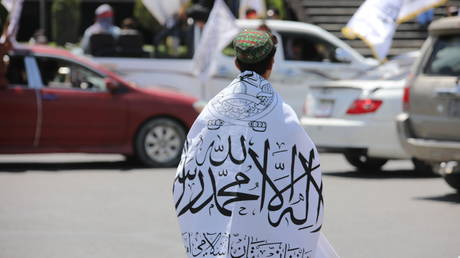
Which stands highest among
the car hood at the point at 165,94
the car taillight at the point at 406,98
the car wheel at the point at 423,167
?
the car taillight at the point at 406,98

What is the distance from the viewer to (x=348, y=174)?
45.3 ft

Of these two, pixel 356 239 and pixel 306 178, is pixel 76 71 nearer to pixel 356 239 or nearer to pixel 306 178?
pixel 356 239

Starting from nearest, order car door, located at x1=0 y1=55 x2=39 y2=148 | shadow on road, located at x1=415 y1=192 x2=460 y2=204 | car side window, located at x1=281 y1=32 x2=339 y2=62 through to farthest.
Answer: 1. shadow on road, located at x1=415 y1=192 x2=460 y2=204
2. car door, located at x1=0 y1=55 x2=39 y2=148
3. car side window, located at x1=281 y1=32 x2=339 y2=62

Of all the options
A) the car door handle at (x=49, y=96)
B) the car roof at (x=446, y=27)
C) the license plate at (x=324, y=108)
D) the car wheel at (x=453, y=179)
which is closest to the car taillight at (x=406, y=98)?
the car roof at (x=446, y=27)

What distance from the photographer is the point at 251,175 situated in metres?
5.16

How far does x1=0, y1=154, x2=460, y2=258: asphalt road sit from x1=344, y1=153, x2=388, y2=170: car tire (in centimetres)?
12

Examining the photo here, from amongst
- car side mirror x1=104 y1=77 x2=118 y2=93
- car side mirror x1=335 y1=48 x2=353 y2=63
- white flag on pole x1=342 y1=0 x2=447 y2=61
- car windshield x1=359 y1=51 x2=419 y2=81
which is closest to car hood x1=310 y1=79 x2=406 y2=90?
white flag on pole x1=342 y1=0 x2=447 y2=61

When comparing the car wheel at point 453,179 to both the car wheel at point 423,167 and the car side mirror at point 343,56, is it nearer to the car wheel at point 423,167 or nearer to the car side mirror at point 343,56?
the car wheel at point 423,167

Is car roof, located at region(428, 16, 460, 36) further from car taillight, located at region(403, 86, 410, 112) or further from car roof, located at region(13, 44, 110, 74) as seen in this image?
car roof, located at region(13, 44, 110, 74)

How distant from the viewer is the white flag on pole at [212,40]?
16.8 meters

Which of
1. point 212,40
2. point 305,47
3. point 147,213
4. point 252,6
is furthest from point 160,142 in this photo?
point 252,6

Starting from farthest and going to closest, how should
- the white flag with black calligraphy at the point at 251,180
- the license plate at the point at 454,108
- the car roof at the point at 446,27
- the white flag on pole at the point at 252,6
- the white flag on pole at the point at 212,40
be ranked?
1. the white flag on pole at the point at 252,6
2. the white flag on pole at the point at 212,40
3. the car roof at the point at 446,27
4. the license plate at the point at 454,108
5. the white flag with black calligraphy at the point at 251,180

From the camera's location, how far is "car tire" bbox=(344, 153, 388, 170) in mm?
14062

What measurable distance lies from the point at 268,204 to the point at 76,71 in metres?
9.74
